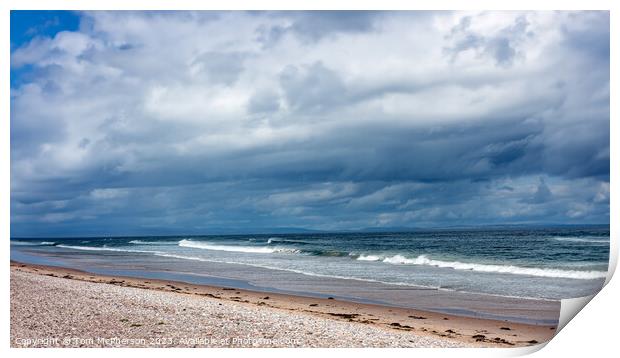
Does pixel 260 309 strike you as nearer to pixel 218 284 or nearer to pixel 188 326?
pixel 188 326

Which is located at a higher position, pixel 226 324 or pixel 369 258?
pixel 226 324

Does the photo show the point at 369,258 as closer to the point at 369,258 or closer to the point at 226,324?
the point at 369,258

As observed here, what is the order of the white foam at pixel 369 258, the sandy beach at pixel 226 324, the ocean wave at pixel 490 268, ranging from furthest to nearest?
the white foam at pixel 369 258, the ocean wave at pixel 490 268, the sandy beach at pixel 226 324

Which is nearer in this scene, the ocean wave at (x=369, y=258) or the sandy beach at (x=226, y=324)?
the sandy beach at (x=226, y=324)

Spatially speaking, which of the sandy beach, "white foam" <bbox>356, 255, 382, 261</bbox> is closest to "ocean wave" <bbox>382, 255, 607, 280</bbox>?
"white foam" <bbox>356, 255, 382, 261</bbox>

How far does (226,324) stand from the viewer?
9.83 meters

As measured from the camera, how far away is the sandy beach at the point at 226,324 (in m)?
9.05

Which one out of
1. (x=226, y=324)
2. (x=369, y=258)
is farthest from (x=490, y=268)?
(x=226, y=324)

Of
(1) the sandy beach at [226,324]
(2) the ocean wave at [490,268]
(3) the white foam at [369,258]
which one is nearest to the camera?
(1) the sandy beach at [226,324]

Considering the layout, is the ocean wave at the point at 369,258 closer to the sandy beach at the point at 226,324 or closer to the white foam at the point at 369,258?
the white foam at the point at 369,258

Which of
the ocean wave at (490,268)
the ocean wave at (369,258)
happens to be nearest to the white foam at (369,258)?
the ocean wave at (369,258)

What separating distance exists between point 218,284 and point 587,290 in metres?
10.9

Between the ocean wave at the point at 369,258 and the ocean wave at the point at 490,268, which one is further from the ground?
the ocean wave at the point at 490,268

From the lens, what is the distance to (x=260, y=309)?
1162cm
